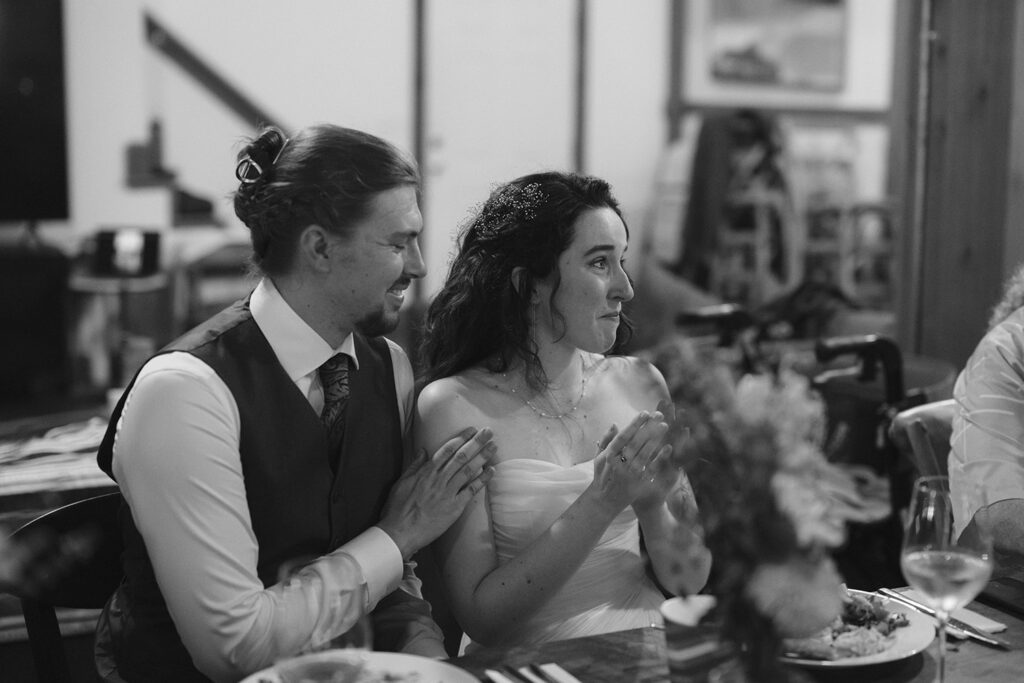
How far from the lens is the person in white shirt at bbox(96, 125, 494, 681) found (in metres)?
1.50

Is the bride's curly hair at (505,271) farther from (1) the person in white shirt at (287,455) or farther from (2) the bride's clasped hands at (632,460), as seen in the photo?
(2) the bride's clasped hands at (632,460)

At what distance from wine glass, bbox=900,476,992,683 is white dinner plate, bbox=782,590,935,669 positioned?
0.06m

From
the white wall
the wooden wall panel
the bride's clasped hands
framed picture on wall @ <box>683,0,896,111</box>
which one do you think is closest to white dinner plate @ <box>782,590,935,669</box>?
the bride's clasped hands

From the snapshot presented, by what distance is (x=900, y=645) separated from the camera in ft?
4.49

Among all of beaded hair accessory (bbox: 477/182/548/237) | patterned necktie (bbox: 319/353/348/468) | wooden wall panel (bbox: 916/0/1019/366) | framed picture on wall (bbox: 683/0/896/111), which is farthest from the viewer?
framed picture on wall (bbox: 683/0/896/111)

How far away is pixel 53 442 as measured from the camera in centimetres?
281

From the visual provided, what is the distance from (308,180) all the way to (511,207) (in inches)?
17.7

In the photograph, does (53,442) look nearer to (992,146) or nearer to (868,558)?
(868,558)

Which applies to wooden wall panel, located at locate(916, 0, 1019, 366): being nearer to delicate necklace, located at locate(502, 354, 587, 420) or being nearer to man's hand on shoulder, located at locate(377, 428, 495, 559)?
delicate necklace, located at locate(502, 354, 587, 420)

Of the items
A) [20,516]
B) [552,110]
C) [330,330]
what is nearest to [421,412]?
[330,330]

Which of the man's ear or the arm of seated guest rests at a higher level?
the man's ear

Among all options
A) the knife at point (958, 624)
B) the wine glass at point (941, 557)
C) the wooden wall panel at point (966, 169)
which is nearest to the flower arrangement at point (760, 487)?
the wine glass at point (941, 557)

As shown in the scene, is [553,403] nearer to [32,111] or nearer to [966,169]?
[966,169]

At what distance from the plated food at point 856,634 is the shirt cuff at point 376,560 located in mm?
578
